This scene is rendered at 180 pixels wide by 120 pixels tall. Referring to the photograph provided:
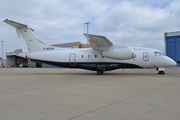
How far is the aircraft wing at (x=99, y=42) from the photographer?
16.8m

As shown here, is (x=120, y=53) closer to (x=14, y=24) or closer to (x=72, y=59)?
(x=72, y=59)

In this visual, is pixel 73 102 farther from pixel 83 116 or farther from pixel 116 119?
pixel 116 119

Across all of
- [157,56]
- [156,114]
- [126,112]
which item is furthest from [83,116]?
[157,56]

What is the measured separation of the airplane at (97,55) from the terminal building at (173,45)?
4516cm

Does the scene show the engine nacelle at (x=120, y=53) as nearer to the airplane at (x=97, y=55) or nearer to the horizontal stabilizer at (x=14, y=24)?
the airplane at (x=97, y=55)

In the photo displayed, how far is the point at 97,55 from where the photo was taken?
63.5ft

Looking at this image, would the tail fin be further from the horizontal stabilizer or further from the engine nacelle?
the engine nacelle

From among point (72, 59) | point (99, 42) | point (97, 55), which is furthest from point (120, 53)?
point (72, 59)

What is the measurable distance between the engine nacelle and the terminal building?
4894 cm

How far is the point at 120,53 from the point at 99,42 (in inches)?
98.0

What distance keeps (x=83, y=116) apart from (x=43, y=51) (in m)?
17.2

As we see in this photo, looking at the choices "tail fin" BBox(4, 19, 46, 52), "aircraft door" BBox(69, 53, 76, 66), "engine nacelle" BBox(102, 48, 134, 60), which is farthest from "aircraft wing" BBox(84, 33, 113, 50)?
"tail fin" BBox(4, 19, 46, 52)

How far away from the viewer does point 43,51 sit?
67.4 ft

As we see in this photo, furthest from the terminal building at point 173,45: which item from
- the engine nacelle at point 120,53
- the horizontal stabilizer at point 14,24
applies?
the horizontal stabilizer at point 14,24
